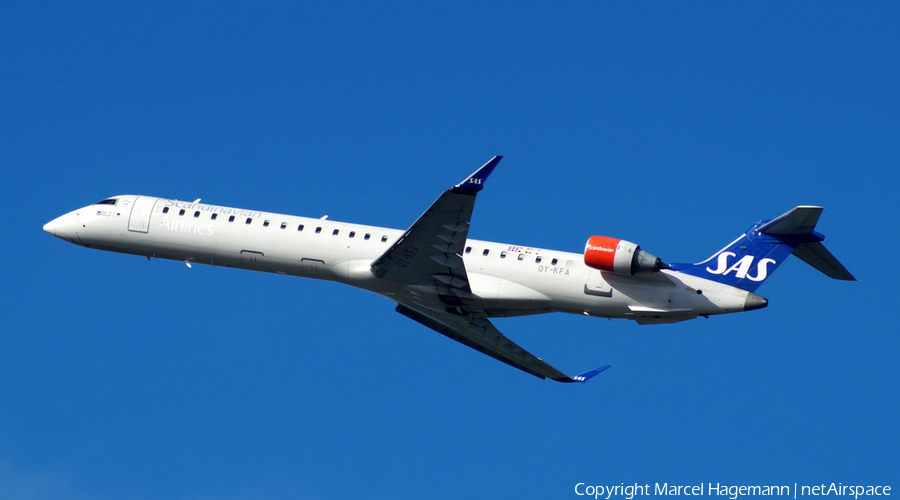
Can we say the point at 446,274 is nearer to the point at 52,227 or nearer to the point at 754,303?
the point at 754,303

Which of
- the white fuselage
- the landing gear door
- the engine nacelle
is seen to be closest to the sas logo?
the white fuselage

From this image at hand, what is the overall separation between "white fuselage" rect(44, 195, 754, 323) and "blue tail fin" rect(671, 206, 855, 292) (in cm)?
52

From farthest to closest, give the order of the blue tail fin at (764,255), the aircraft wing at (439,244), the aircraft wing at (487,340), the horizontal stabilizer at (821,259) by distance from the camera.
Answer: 1. the aircraft wing at (487,340)
2. the blue tail fin at (764,255)
3. the horizontal stabilizer at (821,259)
4. the aircraft wing at (439,244)

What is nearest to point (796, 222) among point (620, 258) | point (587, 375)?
point (620, 258)

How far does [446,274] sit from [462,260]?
37.2 inches

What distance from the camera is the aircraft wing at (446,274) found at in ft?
90.7

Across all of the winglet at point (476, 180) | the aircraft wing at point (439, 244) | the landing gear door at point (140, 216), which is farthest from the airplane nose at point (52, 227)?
the winglet at point (476, 180)

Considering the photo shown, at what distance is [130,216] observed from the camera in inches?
1382

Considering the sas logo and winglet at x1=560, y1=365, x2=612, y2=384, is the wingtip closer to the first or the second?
winglet at x1=560, y1=365, x2=612, y2=384

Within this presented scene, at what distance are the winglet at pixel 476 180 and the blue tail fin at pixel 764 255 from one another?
8285 millimetres

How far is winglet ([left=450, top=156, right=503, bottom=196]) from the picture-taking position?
85.5 feet

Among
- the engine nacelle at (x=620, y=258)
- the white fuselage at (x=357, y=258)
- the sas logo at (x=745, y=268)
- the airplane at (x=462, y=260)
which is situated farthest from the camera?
the sas logo at (x=745, y=268)

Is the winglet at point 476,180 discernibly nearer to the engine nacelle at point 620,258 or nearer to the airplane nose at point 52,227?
the engine nacelle at point 620,258

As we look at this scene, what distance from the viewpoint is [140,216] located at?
35.0 metres
